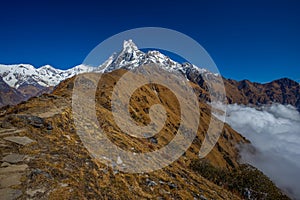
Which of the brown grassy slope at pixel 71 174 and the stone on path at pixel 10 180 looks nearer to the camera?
the stone on path at pixel 10 180

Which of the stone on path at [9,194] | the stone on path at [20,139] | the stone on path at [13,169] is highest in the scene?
the stone on path at [20,139]

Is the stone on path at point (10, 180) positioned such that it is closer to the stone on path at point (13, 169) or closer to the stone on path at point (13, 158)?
the stone on path at point (13, 169)

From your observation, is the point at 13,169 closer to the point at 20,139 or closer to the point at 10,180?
the point at 10,180

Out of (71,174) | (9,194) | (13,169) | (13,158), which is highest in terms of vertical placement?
(71,174)

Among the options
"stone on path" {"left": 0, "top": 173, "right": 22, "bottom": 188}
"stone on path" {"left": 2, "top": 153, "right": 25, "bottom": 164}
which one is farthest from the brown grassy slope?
"stone on path" {"left": 2, "top": 153, "right": 25, "bottom": 164}

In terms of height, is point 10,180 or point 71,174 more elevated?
point 71,174

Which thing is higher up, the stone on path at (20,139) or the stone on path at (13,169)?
the stone on path at (20,139)

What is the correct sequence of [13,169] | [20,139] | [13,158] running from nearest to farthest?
[13,169], [13,158], [20,139]

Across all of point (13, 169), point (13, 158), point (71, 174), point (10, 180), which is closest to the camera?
point (10, 180)

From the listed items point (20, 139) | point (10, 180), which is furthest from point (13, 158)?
point (20, 139)

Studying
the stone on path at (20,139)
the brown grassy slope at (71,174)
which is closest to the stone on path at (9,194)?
the brown grassy slope at (71,174)

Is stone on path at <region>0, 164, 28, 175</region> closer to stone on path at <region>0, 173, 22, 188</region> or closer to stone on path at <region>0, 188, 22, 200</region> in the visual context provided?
stone on path at <region>0, 173, 22, 188</region>

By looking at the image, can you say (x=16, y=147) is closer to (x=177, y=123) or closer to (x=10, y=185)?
Result: (x=10, y=185)

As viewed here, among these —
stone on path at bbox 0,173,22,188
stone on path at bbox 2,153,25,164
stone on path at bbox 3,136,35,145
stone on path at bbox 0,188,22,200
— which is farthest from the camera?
stone on path at bbox 3,136,35,145
